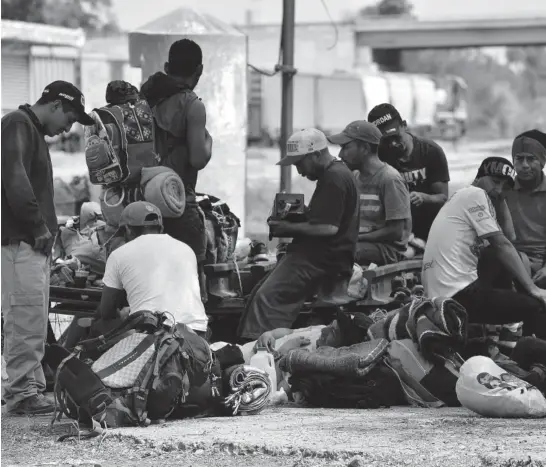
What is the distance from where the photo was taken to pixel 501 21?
70500 millimetres

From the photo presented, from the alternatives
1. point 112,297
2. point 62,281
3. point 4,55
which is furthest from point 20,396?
point 4,55

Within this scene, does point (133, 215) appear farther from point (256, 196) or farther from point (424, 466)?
point (256, 196)

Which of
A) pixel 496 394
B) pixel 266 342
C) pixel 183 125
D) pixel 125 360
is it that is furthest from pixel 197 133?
pixel 496 394

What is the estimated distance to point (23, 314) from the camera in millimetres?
8406

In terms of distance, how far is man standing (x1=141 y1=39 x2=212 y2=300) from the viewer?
9477 millimetres

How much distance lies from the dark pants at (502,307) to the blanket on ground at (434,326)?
0.61m

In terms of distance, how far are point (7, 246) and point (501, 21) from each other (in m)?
64.4

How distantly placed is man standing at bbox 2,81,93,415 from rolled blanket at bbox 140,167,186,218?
78 centimetres

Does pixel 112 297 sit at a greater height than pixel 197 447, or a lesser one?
greater

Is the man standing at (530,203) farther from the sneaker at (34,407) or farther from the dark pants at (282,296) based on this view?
the sneaker at (34,407)

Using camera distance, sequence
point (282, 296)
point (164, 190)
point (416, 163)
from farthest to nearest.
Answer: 1. point (416, 163)
2. point (282, 296)
3. point (164, 190)

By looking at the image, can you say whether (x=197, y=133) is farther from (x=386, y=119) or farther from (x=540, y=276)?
(x=540, y=276)

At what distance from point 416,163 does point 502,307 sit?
8.13 feet

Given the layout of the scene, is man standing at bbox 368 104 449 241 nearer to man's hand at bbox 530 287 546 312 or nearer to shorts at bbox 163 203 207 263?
shorts at bbox 163 203 207 263
